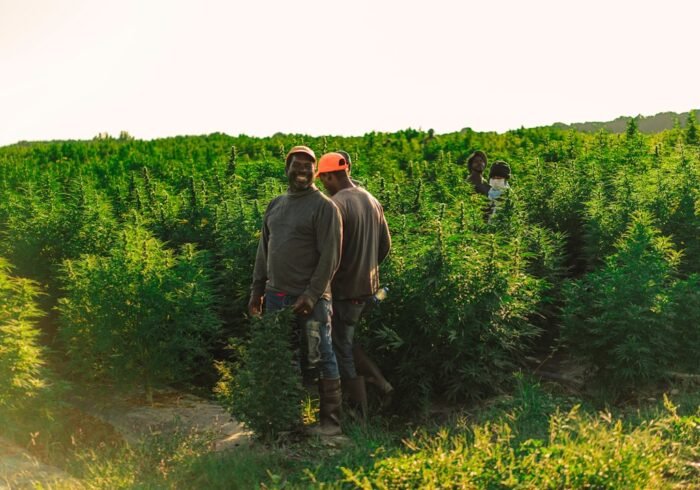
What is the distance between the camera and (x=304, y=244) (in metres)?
7.57

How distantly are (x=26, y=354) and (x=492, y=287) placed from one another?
14.9 feet

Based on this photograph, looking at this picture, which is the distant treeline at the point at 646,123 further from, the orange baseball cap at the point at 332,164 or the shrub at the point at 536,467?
the shrub at the point at 536,467

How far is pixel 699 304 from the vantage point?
9.09 m

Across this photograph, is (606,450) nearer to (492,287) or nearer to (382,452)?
(382,452)

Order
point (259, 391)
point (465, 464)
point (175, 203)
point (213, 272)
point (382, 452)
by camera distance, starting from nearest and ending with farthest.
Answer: point (465, 464) → point (382, 452) → point (259, 391) → point (213, 272) → point (175, 203)

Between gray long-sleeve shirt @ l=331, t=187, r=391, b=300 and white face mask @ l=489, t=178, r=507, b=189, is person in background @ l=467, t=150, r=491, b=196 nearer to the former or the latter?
white face mask @ l=489, t=178, r=507, b=189

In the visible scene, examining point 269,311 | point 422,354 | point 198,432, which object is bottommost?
point 198,432

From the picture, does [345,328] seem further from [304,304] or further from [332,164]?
[332,164]

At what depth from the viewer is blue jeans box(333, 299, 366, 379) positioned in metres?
8.02

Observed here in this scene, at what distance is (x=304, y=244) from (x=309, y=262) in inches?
6.4

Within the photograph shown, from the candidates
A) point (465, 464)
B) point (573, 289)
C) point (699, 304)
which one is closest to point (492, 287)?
point (573, 289)

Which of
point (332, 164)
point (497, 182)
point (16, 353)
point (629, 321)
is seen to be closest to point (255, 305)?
point (332, 164)

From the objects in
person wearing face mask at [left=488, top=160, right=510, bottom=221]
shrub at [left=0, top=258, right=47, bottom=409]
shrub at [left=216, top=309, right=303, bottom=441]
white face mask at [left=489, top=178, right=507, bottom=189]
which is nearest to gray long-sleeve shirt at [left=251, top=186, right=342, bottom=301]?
shrub at [left=216, top=309, right=303, bottom=441]

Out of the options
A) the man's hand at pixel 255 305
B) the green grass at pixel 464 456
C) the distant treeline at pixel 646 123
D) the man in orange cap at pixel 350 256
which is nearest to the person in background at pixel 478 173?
the green grass at pixel 464 456
